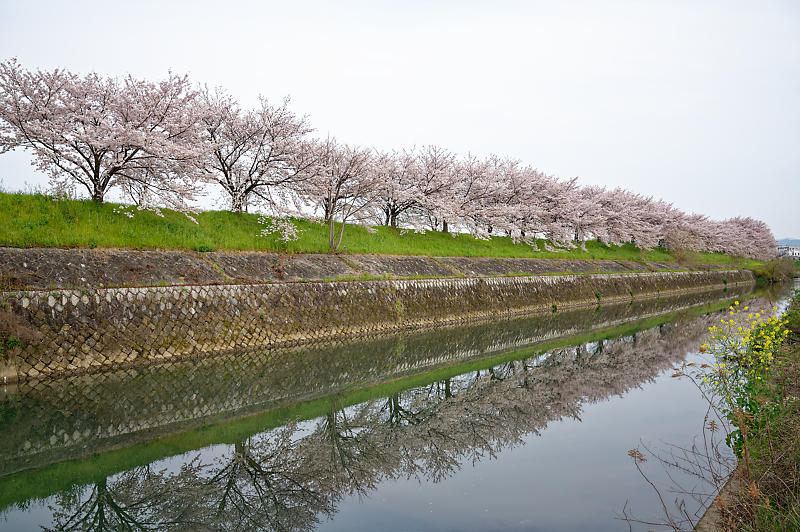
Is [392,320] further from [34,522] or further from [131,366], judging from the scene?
[34,522]

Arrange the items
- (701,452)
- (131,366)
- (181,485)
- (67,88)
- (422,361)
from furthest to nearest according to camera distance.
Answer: (67,88) → (422,361) → (131,366) → (701,452) → (181,485)

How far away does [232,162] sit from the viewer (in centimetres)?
2109

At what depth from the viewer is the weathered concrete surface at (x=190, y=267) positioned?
11.1 metres

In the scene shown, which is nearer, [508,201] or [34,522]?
[34,522]

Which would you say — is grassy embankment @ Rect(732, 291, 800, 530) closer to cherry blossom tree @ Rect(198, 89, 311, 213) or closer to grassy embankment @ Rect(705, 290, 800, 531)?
grassy embankment @ Rect(705, 290, 800, 531)

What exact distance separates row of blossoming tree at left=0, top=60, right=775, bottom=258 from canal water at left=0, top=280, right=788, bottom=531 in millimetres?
7754

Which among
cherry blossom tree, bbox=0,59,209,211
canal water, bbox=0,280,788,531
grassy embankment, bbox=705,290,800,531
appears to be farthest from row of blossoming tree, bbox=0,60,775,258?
grassy embankment, bbox=705,290,800,531

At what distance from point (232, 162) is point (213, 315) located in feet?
32.9

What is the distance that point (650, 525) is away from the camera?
5.30 meters

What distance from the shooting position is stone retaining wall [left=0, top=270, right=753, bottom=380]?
10414 millimetres

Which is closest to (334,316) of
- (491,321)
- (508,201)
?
(491,321)

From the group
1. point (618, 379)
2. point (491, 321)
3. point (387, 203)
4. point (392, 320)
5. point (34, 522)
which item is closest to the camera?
point (34, 522)

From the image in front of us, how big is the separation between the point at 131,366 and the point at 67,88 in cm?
1009

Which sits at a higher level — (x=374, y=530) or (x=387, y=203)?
(x=387, y=203)
